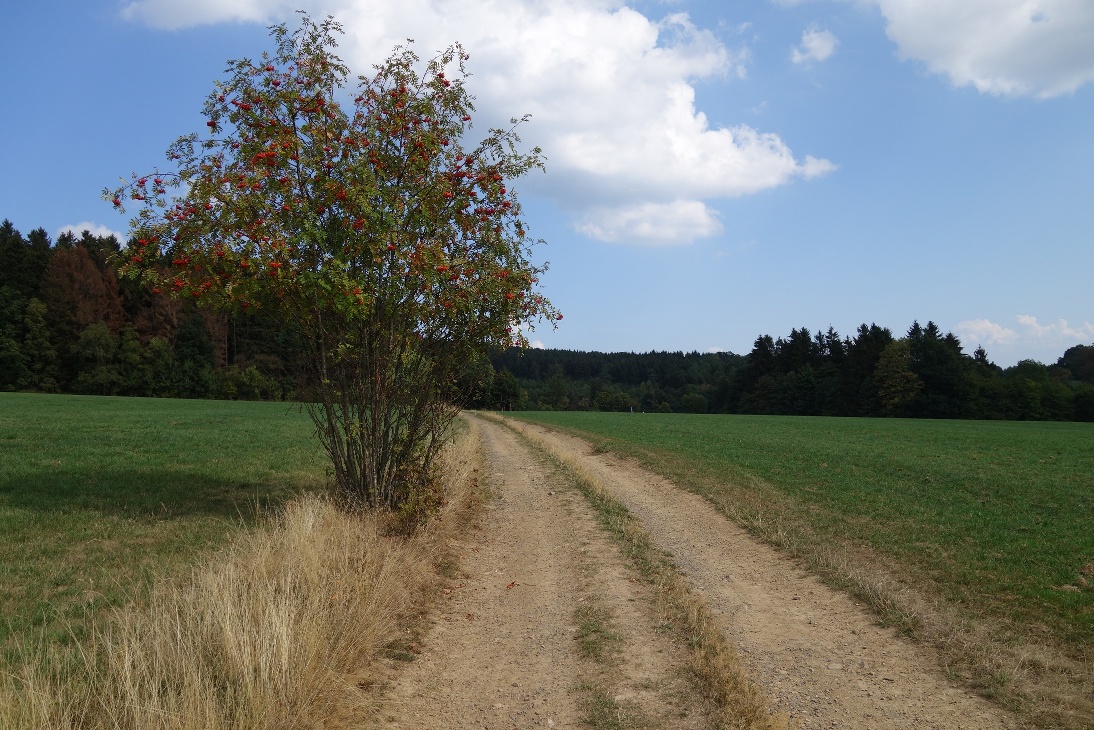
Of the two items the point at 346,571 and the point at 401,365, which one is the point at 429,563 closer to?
the point at 346,571

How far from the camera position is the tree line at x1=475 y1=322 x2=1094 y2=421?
272 ft

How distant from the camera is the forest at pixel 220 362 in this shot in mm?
68062

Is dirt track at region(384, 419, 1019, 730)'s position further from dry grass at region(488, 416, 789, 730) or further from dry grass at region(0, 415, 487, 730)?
dry grass at region(0, 415, 487, 730)

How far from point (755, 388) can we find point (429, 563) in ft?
345

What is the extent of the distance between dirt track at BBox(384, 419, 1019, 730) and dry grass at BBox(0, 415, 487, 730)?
1.56ft

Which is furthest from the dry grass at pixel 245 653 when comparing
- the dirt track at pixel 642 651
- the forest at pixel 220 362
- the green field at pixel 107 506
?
the forest at pixel 220 362

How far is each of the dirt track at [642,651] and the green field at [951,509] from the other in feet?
5.41

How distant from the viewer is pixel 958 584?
26.1 ft

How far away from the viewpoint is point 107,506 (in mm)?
11406

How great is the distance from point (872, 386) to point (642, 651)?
305 feet

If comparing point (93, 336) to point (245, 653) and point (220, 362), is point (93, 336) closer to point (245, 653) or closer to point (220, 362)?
point (220, 362)

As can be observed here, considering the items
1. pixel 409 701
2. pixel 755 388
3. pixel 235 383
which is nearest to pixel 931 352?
pixel 755 388

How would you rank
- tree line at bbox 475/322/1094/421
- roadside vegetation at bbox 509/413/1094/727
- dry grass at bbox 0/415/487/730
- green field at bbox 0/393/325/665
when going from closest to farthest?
dry grass at bbox 0/415/487/730 < roadside vegetation at bbox 509/413/1094/727 < green field at bbox 0/393/325/665 < tree line at bbox 475/322/1094/421

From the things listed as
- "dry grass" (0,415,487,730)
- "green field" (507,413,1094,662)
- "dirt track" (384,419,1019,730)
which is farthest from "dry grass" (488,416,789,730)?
"green field" (507,413,1094,662)
